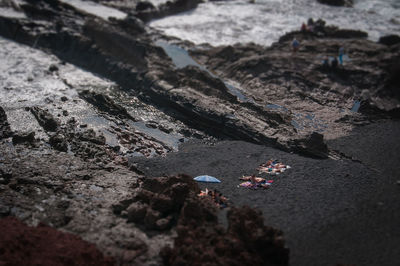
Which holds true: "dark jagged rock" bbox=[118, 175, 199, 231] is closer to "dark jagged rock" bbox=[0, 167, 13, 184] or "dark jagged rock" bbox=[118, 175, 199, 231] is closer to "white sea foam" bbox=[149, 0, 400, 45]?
"dark jagged rock" bbox=[0, 167, 13, 184]

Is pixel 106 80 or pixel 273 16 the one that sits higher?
pixel 273 16

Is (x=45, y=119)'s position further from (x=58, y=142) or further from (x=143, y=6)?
(x=143, y=6)

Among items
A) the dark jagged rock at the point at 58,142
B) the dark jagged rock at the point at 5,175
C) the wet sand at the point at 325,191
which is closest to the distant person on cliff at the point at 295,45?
the wet sand at the point at 325,191

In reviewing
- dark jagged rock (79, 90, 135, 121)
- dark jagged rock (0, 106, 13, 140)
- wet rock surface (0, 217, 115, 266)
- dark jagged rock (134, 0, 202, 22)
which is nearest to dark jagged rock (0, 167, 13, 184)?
wet rock surface (0, 217, 115, 266)

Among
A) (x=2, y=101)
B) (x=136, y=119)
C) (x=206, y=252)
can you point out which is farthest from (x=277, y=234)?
(x=2, y=101)

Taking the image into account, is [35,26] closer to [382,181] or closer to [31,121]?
[31,121]

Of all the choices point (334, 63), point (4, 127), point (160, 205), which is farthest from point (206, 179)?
point (334, 63)
